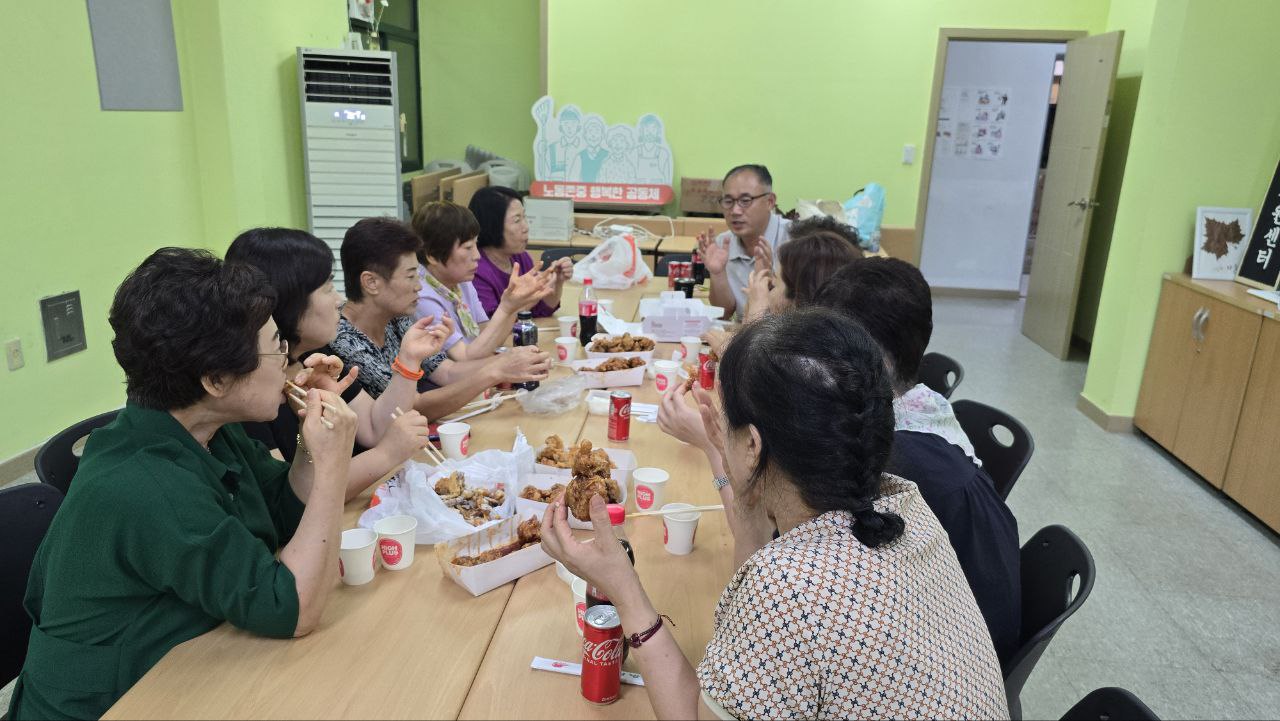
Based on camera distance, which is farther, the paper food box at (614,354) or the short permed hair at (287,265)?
the paper food box at (614,354)

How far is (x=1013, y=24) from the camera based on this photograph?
671 cm

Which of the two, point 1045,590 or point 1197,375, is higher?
point 1045,590

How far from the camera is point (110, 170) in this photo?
12.6 ft

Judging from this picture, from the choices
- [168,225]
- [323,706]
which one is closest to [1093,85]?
[168,225]

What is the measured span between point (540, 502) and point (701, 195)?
542cm

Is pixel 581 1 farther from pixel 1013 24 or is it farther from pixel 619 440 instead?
pixel 619 440

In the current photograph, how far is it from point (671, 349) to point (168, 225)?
9.38ft

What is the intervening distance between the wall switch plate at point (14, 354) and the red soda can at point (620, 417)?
2772mm

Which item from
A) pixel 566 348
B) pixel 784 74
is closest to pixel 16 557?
pixel 566 348

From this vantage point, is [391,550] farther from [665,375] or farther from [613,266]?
[613,266]

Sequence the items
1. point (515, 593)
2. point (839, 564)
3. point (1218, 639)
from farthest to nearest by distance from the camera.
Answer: point (1218, 639) < point (515, 593) < point (839, 564)

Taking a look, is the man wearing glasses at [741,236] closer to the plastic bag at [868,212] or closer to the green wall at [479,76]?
the plastic bag at [868,212]

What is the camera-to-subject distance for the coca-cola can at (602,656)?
1257 mm

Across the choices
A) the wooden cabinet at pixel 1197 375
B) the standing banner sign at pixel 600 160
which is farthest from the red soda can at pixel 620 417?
the standing banner sign at pixel 600 160
